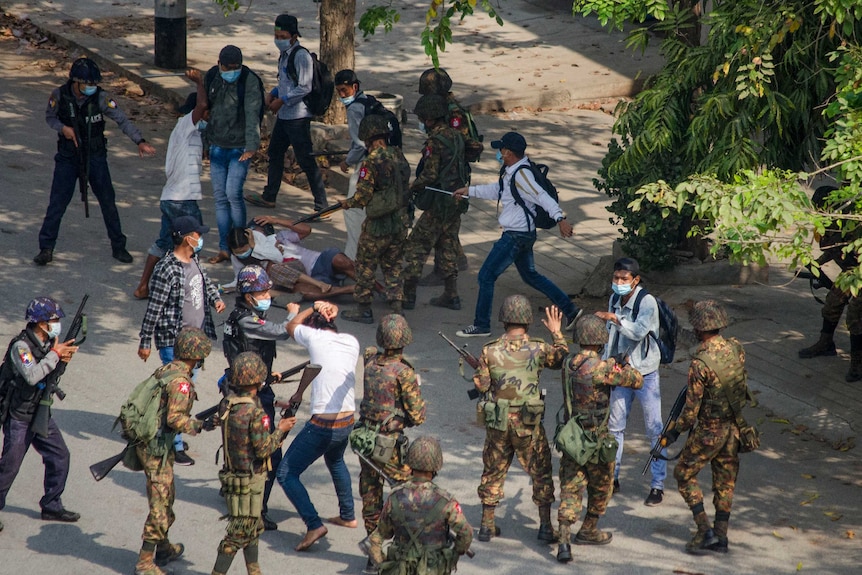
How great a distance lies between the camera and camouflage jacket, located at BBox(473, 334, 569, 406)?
7.18 metres

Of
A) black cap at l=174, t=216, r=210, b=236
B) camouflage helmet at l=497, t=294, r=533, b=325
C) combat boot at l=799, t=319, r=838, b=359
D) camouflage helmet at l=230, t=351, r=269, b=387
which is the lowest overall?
combat boot at l=799, t=319, r=838, b=359

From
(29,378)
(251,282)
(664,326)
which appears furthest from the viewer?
(664,326)

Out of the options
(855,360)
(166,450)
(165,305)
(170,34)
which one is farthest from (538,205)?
(170,34)

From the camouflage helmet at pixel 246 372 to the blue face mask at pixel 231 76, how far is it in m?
5.01

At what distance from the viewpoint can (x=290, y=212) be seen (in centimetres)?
1288

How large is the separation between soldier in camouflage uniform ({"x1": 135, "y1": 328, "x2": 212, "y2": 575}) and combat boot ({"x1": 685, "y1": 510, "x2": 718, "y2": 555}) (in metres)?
3.12

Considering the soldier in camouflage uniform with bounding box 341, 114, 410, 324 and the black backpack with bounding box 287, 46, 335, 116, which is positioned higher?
the black backpack with bounding box 287, 46, 335, 116

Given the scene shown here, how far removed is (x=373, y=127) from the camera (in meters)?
10.1

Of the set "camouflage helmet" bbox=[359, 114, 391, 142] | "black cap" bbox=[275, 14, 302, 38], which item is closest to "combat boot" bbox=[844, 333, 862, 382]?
"camouflage helmet" bbox=[359, 114, 391, 142]

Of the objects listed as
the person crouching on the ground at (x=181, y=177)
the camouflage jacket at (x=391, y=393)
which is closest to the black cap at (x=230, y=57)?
the person crouching on the ground at (x=181, y=177)

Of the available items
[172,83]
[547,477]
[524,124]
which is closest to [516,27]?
[524,124]

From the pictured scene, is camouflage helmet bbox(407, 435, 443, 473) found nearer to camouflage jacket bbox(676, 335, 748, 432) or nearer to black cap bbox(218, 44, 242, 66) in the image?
camouflage jacket bbox(676, 335, 748, 432)

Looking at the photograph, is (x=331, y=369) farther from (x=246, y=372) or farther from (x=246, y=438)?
(x=246, y=438)

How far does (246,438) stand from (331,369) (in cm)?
76
